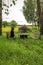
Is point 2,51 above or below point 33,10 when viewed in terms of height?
below

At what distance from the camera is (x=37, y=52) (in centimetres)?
1684

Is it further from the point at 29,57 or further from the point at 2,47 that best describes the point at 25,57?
the point at 2,47

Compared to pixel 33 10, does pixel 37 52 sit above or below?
below

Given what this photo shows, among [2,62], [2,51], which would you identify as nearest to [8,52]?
[2,51]

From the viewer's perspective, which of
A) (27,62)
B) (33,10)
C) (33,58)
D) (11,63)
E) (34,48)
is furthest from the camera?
(33,10)

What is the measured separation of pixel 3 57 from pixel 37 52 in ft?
11.9

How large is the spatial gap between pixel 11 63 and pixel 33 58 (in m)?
2.28

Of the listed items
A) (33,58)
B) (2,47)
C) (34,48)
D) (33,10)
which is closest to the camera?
(33,58)

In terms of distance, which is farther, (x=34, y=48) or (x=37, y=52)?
(x=34, y=48)

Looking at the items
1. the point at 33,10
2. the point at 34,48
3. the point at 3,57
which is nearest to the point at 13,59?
the point at 3,57

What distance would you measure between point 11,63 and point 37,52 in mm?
4379

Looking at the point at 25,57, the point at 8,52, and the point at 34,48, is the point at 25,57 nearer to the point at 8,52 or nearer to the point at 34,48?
the point at 8,52

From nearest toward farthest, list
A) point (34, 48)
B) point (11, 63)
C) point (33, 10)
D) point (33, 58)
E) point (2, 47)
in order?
point (11, 63) < point (33, 58) < point (2, 47) < point (34, 48) < point (33, 10)

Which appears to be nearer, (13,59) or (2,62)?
Answer: (2,62)
